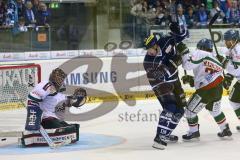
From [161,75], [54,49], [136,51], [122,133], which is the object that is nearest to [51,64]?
[54,49]

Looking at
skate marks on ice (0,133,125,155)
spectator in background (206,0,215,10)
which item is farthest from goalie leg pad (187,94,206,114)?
spectator in background (206,0,215,10)

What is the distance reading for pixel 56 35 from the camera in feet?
38.4

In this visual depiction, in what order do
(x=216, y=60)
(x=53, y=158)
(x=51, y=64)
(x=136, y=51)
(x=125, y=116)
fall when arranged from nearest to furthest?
(x=53, y=158) → (x=216, y=60) → (x=125, y=116) → (x=51, y=64) → (x=136, y=51)

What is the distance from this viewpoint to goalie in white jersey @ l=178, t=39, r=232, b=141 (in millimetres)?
7148

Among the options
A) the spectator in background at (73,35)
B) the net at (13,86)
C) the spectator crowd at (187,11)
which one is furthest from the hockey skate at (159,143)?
the spectator crowd at (187,11)

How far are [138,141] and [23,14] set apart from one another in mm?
5740

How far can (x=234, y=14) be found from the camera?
14.5m

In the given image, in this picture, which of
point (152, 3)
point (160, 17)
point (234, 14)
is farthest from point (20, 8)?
point (234, 14)

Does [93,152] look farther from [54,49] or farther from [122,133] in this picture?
[54,49]

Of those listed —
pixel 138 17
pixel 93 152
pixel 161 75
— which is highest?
pixel 138 17

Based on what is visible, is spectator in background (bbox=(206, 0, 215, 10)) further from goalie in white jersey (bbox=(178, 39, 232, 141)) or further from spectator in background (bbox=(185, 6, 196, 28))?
goalie in white jersey (bbox=(178, 39, 232, 141))

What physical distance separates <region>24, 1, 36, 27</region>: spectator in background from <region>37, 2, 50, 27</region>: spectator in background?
4.0 inches

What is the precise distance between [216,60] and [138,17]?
18.5 ft

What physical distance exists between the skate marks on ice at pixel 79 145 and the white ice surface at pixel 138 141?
0.08 m
